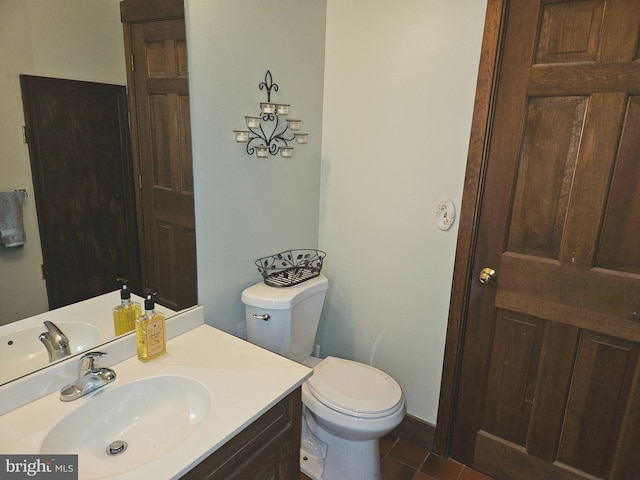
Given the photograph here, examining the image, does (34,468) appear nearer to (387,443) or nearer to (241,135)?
(241,135)

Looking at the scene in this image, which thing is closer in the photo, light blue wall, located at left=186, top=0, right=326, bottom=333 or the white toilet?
light blue wall, located at left=186, top=0, right=326, bottom=333

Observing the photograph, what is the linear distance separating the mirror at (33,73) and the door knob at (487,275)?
144cm

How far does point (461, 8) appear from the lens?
1606 millimetres

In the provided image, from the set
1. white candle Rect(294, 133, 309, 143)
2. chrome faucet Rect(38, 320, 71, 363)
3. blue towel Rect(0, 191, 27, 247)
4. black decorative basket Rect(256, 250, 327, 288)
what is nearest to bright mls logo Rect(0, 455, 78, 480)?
chrome faucet Rect(38, 320, 71, 363)

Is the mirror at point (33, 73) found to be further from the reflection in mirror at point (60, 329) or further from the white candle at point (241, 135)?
the white candle at point (241, 135)

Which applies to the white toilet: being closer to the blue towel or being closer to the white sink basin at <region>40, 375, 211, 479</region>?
the white sink basin at <region>40, 375, 211, 479</region>

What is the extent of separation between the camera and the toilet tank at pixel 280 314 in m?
1.70

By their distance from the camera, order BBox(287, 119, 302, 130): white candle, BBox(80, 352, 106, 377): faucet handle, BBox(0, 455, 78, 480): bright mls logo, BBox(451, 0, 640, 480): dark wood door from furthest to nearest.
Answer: BBox(287, 119, 302, 130): white candle < BBox(451, 0, 640, 480): dark wood door < BBox(80, 352, 106, 377): faucet handle < BBox(0, 455, 78, 480): bright mls logo

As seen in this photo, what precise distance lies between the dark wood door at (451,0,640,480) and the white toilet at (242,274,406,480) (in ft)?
1.57

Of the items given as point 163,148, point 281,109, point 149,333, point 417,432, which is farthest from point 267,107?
point 417,432

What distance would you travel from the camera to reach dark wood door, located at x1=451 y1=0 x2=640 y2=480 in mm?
1403

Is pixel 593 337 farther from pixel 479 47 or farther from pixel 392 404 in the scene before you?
pixel 479 47

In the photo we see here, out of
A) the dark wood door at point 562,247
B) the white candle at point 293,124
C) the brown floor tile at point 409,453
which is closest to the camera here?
the dark wood door at point 562,247

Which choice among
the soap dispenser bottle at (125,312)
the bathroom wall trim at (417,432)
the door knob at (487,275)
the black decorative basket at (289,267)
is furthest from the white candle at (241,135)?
the bathroom wall trim at (417,432)
